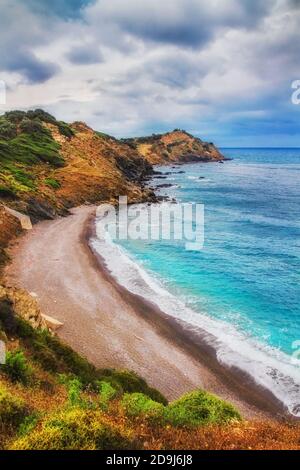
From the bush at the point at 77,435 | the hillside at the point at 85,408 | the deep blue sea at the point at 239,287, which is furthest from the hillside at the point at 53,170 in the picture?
the bush at the point at 77,435

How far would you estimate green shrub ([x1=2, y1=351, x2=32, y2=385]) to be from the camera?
1329 cm

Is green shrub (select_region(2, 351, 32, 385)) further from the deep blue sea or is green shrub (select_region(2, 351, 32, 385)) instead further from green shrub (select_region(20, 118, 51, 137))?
green shrub (select_region(20, 118, 51, 137))

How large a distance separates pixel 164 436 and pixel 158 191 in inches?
3557

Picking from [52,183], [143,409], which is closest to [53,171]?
[52,183]

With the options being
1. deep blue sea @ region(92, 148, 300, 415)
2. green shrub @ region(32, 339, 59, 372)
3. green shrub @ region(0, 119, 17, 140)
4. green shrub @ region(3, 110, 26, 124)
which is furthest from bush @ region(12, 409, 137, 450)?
green shrub @ region(3, 110, 26, 124)

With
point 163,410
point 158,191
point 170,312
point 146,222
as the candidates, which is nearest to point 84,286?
point 170,312

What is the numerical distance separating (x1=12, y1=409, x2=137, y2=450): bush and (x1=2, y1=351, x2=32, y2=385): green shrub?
5230 mm

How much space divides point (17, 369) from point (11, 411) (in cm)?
443

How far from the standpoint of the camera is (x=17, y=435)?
859cm

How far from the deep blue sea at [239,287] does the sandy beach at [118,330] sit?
127cm

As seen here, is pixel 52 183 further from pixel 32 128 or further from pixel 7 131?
pixel 32 128

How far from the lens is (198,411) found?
1205 cm
